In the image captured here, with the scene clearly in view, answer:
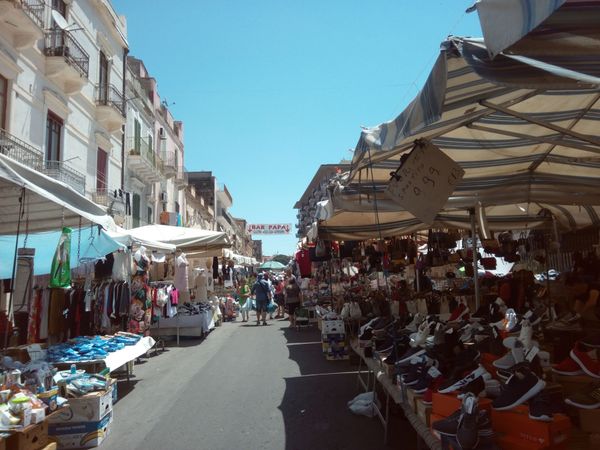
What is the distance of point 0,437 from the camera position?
3.52 m

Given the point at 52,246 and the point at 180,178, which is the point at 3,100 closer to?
the point at 52,246

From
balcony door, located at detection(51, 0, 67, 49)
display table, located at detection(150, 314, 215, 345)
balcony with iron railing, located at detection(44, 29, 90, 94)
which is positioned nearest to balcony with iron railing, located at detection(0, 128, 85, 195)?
balcony with iron railing, located at detection(44, 29, 90, 94)

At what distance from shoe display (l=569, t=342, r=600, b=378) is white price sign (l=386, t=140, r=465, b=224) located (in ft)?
5.03

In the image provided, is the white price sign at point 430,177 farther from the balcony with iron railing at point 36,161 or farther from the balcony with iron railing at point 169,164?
the balcony with iron railing at point 169,164

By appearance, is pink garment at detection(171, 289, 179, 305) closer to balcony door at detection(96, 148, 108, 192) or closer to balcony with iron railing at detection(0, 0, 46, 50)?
balcony with iron railing at detection(0, 0, 46, 50)

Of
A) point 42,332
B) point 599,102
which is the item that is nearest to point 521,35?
point 599,102

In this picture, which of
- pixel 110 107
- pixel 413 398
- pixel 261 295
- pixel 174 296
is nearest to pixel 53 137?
pixel 110 107

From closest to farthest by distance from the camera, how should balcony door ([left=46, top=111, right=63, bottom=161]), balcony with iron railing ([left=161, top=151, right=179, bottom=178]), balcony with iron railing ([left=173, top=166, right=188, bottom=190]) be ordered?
balcony door ([left=46, top=111, right=63, bottom=161]) → balcony with iron railing ([left=161, top=151, right=179, bottom=178]) → balcony with iron railing ([left=173, top=166, right=188, bottom=190])

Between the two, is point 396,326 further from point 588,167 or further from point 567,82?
point 567,82

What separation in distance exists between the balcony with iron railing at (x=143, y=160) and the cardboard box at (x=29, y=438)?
1866 centimetres

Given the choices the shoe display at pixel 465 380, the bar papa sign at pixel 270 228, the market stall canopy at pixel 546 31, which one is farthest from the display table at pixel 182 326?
the bar papa sign at pixel 270 228

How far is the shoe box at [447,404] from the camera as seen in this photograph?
269 cm

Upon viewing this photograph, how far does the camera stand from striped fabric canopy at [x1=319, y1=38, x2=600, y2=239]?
7.23ft

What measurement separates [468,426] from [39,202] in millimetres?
4785
